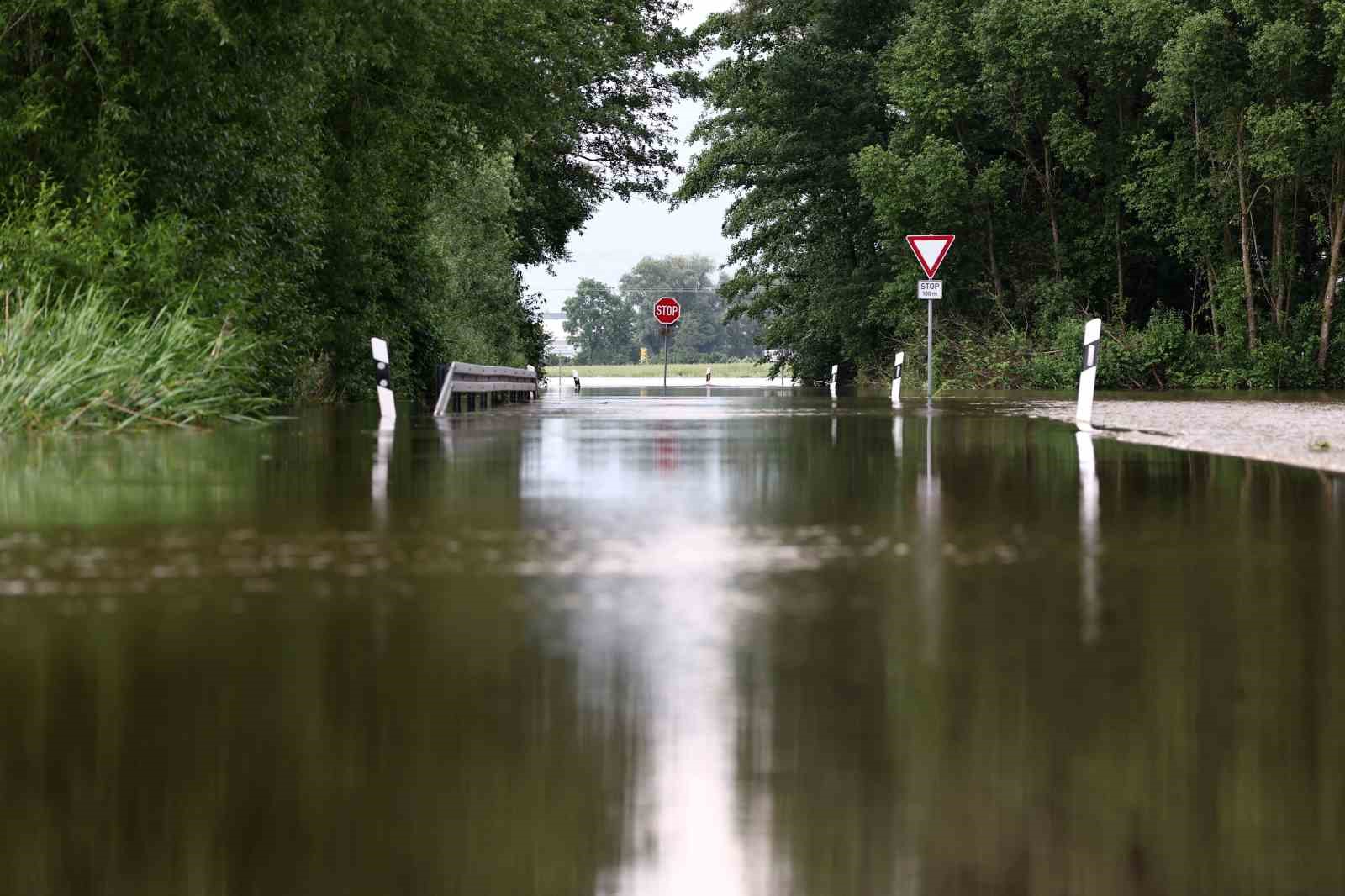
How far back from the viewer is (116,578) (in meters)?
6.77

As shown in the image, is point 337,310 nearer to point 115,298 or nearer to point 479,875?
point 115,298

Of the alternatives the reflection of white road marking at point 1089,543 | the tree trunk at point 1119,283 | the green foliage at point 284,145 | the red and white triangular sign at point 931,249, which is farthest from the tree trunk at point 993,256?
the reflection of white road marking at point 1089,543

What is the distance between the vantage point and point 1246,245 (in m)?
41.7

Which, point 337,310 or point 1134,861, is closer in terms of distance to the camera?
point 1134,861

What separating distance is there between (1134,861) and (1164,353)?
4152cm

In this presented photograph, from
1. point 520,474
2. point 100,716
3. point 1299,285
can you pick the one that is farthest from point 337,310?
point 100,716

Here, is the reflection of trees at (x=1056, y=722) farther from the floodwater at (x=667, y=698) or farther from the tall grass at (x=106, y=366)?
the tall grass at (x=106, y=366)

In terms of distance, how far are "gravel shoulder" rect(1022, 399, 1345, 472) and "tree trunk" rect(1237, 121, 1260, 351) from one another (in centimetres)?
1091

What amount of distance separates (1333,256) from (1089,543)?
3556 cm

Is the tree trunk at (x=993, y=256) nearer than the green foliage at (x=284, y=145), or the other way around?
the green foliage at (x=284, y=145)

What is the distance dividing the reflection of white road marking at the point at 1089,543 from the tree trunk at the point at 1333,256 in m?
28.4

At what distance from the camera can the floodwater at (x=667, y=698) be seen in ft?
10.8

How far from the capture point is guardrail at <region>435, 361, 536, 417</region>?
2644cm

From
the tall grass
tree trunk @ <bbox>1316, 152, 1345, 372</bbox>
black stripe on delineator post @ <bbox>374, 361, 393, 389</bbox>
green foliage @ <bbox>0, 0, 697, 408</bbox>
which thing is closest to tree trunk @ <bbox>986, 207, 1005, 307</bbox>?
tree trunk @ <bbox>1316, 152, 1345, 372</bbox>
